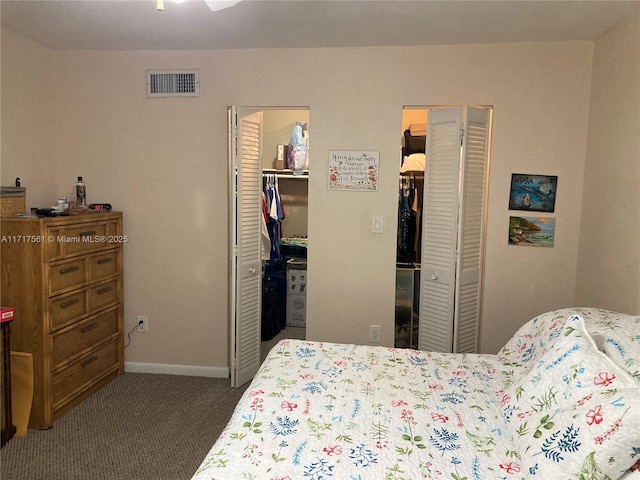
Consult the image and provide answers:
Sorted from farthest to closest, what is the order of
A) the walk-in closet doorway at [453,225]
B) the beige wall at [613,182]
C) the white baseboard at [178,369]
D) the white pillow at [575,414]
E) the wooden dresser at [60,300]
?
the white baseboard at [178,369] → the walk-in closet doorway at [453,225] → the wooden dresser at [60,300] → the beige wall at [613,182] → the white pillow at [575,414]

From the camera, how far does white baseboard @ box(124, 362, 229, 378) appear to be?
3713mm

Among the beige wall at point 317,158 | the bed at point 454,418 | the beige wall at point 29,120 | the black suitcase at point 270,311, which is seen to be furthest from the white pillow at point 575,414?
the beige wall at point 29,120

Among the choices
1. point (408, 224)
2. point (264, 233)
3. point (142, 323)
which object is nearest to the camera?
point (142, 323)

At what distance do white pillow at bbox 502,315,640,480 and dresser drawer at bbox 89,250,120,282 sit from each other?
2.68m

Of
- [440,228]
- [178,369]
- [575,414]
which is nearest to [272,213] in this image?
[178,369]

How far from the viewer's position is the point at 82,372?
321 cm

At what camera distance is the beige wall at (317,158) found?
10.7 ft

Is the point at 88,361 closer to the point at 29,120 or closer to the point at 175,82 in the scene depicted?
the point at 29,120

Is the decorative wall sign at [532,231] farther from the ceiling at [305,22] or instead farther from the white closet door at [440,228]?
the ceiling at [305,22]

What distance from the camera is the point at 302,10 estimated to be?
2.68 m

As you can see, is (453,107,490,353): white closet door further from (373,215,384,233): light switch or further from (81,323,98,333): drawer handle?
(81,323,98,333): drawer handle

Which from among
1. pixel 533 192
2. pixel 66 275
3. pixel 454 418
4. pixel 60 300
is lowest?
pixel 454 418

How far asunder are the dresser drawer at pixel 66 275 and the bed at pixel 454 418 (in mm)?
1541

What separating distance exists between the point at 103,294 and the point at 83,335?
1.07 feet
